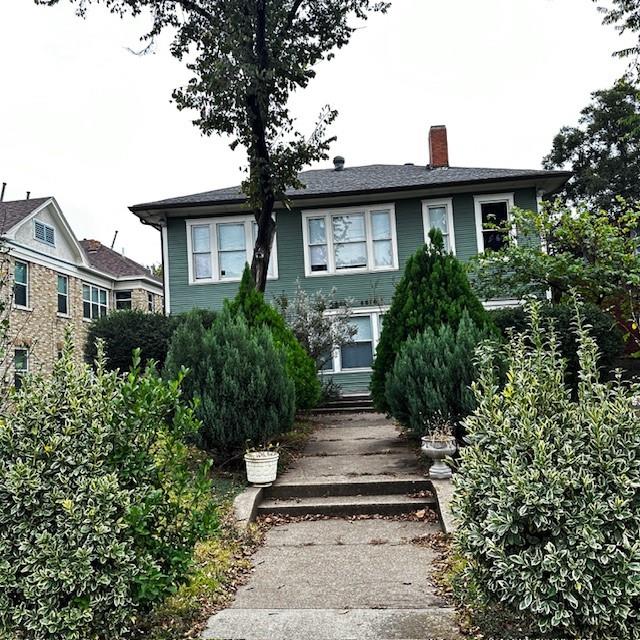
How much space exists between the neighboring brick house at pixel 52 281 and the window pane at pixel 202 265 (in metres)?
5.12

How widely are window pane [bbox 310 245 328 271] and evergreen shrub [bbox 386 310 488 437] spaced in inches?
358

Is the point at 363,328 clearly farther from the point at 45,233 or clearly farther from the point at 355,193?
the point at 45,233

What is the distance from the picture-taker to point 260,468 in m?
6.31

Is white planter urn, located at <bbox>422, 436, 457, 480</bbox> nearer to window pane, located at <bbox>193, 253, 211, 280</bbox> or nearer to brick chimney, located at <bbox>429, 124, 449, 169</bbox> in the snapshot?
window pane, located at <bbox>193, 253, 211, 280</bbox>

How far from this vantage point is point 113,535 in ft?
9.73

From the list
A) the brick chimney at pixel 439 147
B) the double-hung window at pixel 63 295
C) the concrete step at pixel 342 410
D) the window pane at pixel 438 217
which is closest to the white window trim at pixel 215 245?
the window pane at pixel 438 217

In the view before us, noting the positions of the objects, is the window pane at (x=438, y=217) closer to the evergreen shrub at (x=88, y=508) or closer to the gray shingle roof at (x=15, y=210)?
the evergreen shrub at (x=88, y=508)

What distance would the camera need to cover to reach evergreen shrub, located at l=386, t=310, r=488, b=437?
21.7ft

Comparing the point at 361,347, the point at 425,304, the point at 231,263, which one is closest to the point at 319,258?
the point at 231,263

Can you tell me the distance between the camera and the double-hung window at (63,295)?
23.1 m

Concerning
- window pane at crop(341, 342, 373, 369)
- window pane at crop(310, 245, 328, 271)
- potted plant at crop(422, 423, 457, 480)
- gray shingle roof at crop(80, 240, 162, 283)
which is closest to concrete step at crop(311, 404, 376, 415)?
window pane at crop(341, 342, 373, 369)

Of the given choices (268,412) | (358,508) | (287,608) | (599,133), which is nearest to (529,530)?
(287,608)

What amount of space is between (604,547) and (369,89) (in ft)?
38.9

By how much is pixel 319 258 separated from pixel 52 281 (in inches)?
481
